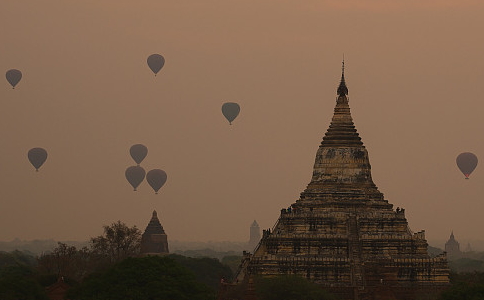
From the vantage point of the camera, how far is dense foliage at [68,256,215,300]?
216 feet

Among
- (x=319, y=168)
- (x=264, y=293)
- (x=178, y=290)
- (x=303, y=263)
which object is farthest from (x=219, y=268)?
(x=178, y=290)

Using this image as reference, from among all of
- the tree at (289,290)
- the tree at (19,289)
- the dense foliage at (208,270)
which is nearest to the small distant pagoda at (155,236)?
the dense foliage at (208,270)

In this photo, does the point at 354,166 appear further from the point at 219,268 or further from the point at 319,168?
the point at 219,268

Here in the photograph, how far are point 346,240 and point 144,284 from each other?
2421 cm

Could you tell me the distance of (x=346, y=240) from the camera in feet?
289

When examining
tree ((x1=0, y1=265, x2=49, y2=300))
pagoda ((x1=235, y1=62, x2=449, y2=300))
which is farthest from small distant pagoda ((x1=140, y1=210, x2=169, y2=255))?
tree ((x1=0, y1=265, x2=49, y2=300))

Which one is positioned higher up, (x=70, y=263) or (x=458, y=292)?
(x=70, y=263)

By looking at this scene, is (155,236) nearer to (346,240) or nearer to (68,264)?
(68,264)

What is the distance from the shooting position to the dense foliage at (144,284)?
216ft

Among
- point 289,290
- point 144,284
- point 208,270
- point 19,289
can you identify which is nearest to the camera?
point 144,284

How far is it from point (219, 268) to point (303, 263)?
50.0m

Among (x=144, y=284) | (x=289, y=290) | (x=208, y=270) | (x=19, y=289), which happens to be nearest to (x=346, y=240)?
(x=289, y=290)

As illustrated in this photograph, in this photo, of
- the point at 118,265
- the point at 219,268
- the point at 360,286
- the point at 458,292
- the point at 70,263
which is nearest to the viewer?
the point at 458,292

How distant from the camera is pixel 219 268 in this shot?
13538 cm
